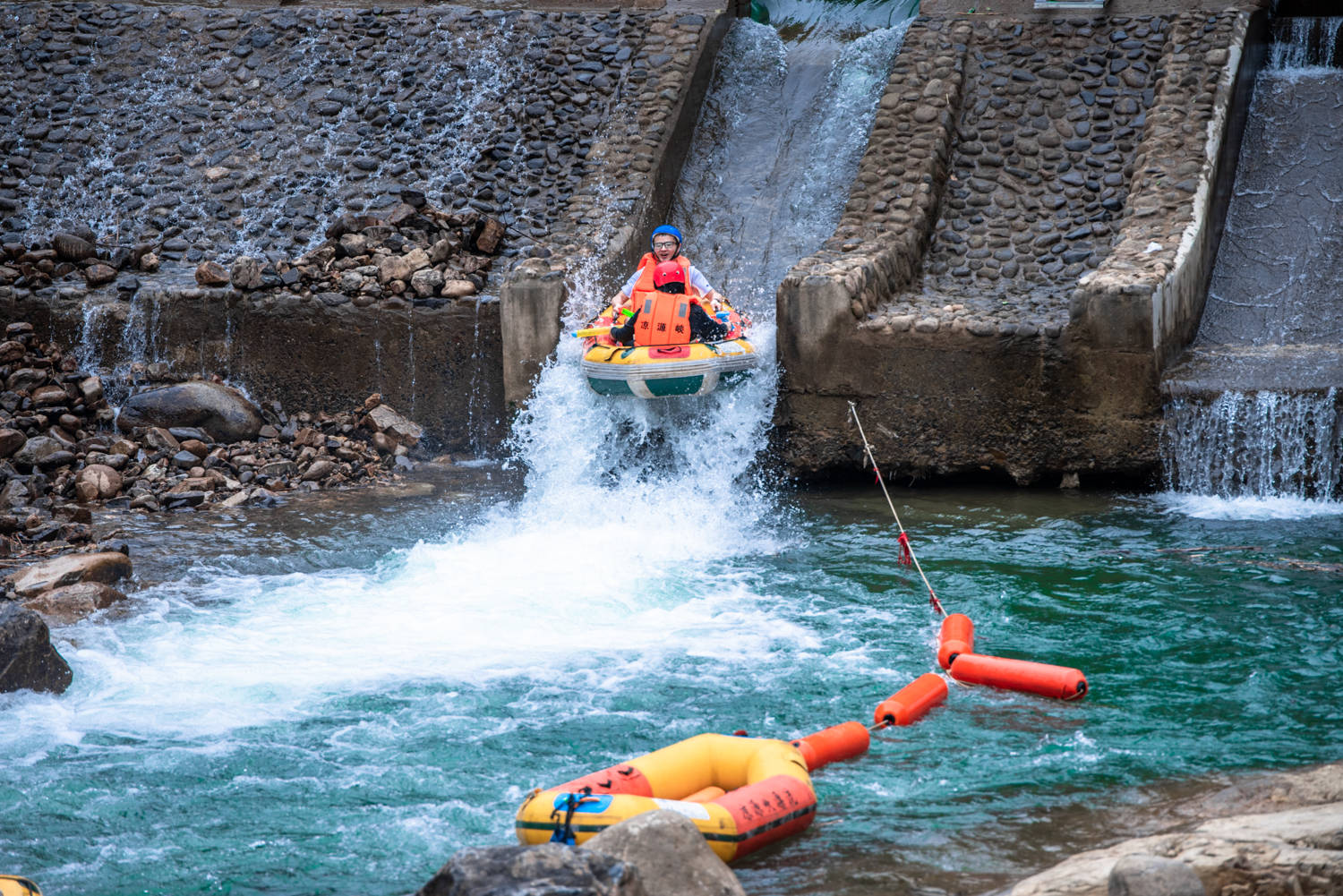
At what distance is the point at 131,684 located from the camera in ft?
19.2

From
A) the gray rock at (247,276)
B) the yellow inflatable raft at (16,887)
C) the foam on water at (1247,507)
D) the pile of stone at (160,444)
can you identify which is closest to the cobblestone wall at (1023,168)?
the foam on water at (1247,507)

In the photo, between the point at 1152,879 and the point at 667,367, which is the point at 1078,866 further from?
the point at 667,367

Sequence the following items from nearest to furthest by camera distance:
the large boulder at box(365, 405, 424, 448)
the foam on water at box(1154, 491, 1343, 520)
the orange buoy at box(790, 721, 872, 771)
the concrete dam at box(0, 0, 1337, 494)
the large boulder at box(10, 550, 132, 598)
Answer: the orange buoy at box(790, 721, 872, 771) → the large boulder at box(10, 550, 132, 598) → the foam on water at box(1154, 491, 1343, 520) → the concrete dam at box(0, 0, 1337, 494) → the large boulder at box(365, 405, 424, 448)

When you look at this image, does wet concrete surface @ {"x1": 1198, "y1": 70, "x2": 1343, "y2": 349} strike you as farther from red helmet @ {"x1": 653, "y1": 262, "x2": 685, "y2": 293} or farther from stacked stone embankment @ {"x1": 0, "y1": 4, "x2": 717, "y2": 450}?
stacked stone embankment @ {"x1": 0, "y1": 4, "x2": 717, "y2": 450}

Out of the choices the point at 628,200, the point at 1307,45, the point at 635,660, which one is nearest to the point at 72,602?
the point at 635,660

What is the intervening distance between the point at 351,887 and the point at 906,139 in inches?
336

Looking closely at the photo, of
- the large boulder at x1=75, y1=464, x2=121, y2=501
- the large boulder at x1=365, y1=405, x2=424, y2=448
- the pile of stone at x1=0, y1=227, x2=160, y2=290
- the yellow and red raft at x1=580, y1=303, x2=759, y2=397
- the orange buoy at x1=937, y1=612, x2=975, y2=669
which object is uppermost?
the pile of stone at x1=0, y1=227, x2=160, y2=290

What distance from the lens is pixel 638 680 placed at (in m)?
5.81

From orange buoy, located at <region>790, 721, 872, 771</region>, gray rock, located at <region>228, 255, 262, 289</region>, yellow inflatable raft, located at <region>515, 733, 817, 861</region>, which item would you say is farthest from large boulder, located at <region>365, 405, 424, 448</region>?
yellow inflatable raft, located at <region>515, 733, 817, 861</region>

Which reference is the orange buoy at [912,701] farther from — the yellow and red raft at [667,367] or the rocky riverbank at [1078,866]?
the yellow and red raft at [667,367]

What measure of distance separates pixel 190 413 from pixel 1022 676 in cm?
752

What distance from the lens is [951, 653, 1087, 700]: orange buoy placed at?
17.6 ft

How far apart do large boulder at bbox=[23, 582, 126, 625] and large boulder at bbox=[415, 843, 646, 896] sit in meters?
4.24

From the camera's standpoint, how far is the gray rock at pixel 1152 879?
3.18 meters
